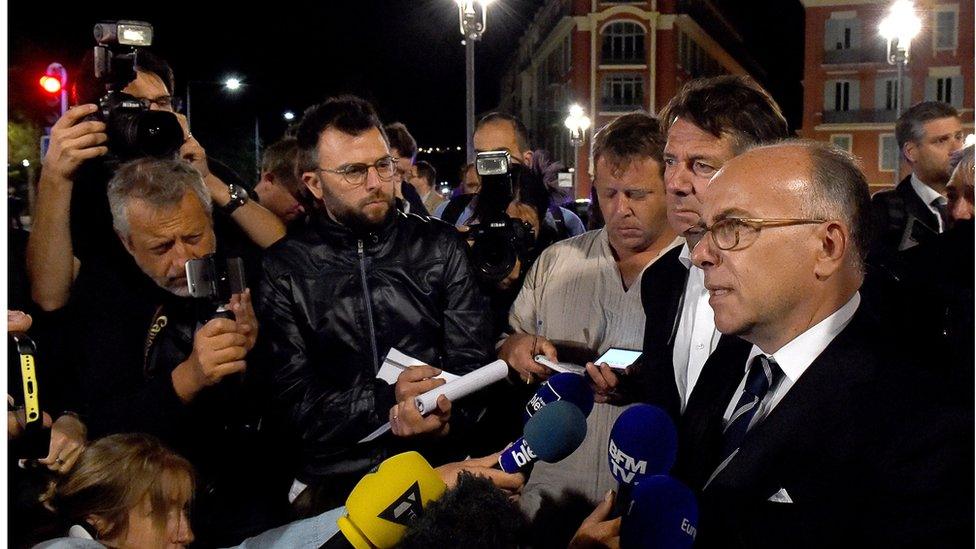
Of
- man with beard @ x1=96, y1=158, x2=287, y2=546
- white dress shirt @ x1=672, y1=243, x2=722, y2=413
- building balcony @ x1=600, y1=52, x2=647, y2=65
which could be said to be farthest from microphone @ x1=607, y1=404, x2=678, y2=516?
building balcony @ x1=600, y1=52, x2=647, y2=65

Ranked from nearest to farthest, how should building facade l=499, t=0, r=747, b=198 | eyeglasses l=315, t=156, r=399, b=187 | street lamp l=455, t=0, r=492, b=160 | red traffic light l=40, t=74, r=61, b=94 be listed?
eyeglasses l=315, t=156, r=399, b=187, red traffic light l=40, t=74, r=61, b=94, street lamp l=455, t=0, r=492, b=160, building facade l=499, t=0, r=747, b=198

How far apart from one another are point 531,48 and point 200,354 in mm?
55940

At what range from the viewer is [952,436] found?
1762 mm

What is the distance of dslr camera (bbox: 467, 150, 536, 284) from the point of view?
3.31 m

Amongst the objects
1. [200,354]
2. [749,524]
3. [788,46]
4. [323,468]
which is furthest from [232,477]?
[788,46]

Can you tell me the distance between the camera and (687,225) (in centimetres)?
280

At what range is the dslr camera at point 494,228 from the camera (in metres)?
3.31

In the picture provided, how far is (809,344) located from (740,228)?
294mm

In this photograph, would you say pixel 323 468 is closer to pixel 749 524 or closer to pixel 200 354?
pixel 200 354

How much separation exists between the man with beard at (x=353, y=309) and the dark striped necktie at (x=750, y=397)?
3.15ft

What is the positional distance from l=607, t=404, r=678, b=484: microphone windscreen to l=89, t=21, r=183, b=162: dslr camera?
1822 millimetres

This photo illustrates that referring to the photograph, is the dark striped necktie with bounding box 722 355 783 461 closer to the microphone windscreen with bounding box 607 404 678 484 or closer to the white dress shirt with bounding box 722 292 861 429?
the white dress shirt with bounding box 722 292 861 429

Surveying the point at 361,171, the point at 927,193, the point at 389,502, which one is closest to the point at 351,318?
the point at 361,171

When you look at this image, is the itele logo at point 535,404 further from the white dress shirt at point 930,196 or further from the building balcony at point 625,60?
the building balcony at point 625,60
